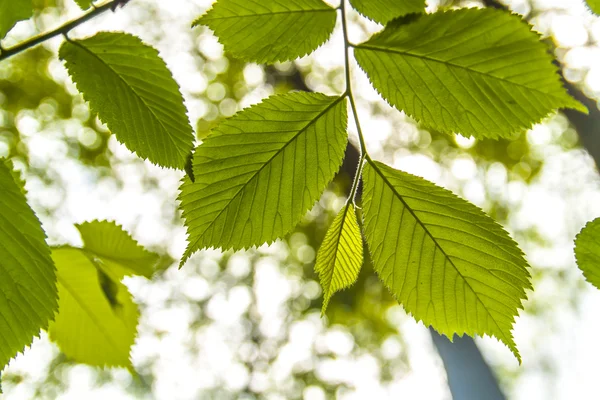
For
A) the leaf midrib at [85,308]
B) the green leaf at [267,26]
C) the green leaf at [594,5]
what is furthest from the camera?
the leaf midrib at [85,308]

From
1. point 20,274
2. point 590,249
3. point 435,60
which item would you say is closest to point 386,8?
point 435,60

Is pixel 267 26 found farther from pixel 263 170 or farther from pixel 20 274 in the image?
pixel 20 274

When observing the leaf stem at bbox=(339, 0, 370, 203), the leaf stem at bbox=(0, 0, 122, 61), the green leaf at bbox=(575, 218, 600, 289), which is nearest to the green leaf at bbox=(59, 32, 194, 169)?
the leaf stem at bbox=(0, 0, 122, 61)

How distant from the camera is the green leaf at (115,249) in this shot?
2.40 feet

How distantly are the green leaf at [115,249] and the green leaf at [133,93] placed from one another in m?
0.36

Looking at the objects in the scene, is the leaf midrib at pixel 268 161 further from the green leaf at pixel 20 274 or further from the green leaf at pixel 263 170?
the green leaf at pixel 20 274

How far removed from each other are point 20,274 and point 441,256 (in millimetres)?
386

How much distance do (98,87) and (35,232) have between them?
0.15 metres

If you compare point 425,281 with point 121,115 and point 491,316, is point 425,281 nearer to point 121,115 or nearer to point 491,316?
point 491,316

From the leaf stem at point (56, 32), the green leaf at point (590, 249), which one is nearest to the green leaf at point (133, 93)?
the leaf stem at point (56, 32)

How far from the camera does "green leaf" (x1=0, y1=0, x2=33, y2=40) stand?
396 mm

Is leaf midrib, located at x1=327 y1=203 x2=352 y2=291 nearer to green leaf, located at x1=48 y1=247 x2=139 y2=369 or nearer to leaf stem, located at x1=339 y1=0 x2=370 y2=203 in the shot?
leaf stem, located at x1=339 y1=0 x2=370 y2=203

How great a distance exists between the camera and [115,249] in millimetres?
754

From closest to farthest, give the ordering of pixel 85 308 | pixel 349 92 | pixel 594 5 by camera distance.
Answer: pixel 594 5 → pixel 349 92 → pixel 85 308
